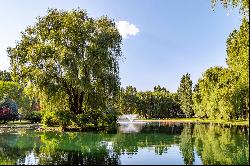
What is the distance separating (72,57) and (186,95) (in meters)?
96.0

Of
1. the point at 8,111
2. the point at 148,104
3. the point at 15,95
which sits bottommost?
the point at 8,111

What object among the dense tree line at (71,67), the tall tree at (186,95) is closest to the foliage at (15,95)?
the dense tree line at (71,67)

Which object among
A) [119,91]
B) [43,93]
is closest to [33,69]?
[43,93]

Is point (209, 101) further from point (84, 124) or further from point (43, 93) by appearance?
point (43, 93)

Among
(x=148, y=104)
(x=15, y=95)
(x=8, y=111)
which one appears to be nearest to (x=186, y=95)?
(x=148, y=104)

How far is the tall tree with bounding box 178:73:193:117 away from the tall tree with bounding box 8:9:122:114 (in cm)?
8611

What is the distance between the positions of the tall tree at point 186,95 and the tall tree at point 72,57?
86113 mm

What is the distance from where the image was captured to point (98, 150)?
89.6 ft

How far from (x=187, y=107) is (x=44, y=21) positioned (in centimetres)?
9061

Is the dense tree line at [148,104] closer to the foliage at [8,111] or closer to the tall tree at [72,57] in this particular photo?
the foliage at [8,111]

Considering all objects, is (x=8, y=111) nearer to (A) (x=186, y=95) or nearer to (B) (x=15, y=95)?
(B) (x=15, y=95)

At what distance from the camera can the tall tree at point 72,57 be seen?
48.8 metres

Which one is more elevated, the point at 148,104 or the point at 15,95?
the point at 15,95

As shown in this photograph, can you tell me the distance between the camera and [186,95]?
140m
